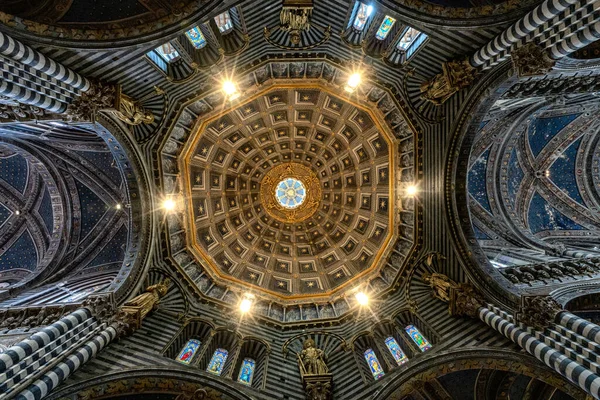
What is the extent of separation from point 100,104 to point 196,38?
6203 mm

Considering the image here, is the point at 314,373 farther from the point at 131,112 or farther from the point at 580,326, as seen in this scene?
the point at 131,112

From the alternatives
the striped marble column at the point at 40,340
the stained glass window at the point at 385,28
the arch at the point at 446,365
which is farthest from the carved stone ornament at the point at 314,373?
the stained glass window at the point at 385,28

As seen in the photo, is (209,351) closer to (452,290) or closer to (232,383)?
(232,383)

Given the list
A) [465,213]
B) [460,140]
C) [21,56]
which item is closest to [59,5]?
[21,56]

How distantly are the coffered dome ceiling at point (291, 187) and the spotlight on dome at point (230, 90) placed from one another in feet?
1.97

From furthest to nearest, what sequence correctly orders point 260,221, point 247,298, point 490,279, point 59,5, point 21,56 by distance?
1. point 260,221
2. point 247,298
3. point 490,279
4. point 59,5
5. point 21,56

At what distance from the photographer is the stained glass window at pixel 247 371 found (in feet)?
56.0

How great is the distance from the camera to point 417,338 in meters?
17.8

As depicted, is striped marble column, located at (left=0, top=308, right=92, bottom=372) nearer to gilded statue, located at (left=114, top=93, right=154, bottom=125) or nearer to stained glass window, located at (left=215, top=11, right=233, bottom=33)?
gilded statue, located at (left=114, top=93, right=154, bottom=125)

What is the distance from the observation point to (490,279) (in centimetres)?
1596

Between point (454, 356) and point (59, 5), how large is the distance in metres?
21.8

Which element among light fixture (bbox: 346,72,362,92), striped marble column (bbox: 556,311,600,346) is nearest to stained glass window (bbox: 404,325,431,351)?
striped marble column (bbox: 556,311,600,346)

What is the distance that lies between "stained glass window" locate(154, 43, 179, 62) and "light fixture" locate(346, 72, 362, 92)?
30.6ft

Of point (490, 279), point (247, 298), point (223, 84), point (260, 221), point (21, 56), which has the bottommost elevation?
point (247, 298)
